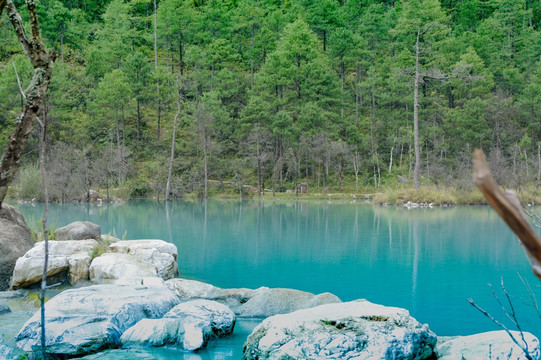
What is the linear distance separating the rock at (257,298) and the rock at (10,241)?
2.79m

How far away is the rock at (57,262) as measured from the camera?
7500mm

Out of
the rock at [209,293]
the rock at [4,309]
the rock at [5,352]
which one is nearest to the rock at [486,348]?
the rock at [209,293]

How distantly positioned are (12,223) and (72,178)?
20.7 meters

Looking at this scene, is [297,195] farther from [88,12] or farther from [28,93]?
[88,12]

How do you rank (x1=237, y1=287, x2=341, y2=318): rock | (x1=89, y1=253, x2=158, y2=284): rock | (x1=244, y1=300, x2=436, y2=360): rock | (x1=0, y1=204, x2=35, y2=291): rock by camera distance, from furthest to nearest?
(x1=0, y1=204, x2=35, y2=291): rock, (x1=89, y1=253, x2=158, y2=284): rock, (x1=237, y1=287, x2=341, y2=318): rock, (x1=244, y1=300, x2=436, y2=360): rock

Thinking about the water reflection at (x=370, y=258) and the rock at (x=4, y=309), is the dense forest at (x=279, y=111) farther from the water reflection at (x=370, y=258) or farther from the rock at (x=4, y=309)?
the rock at (x=4, y=309)

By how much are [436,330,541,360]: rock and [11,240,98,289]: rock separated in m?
5.92

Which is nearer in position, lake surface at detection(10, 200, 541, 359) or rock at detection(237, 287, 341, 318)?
rock at detection(237, 287, 341, 318)

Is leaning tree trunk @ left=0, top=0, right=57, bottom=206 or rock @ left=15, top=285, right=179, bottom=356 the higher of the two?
leaning tree trunk @ left=0, top=0, right=57, bottom=206

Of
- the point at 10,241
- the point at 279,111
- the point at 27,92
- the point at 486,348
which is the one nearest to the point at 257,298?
the point at 486,348

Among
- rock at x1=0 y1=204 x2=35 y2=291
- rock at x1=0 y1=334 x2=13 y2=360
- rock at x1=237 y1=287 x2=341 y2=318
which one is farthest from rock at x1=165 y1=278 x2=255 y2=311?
rock at x1=0 y1=204 x2=35 y2=291

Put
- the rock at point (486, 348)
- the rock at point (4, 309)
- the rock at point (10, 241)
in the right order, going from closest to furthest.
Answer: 1. the rock at point (486, 348)
2. the rock at point (4, 309)
3. the rock at point (10, 241)

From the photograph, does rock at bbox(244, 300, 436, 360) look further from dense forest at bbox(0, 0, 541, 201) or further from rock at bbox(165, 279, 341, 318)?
dense forest at bbox(0, 0, 541, 201)

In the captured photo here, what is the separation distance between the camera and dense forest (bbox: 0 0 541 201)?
32.5m
